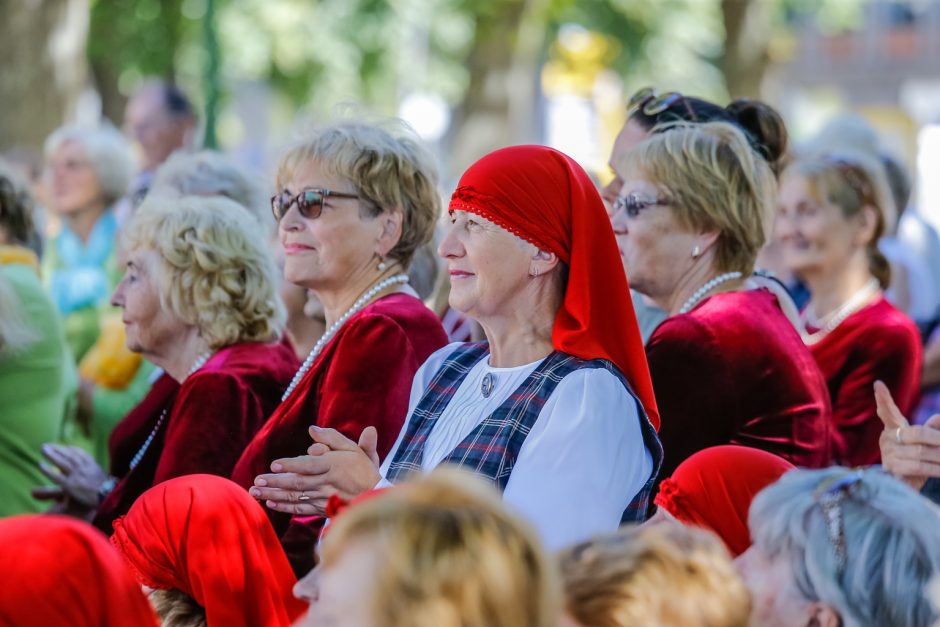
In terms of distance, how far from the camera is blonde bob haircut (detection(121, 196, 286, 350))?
14.3 ft

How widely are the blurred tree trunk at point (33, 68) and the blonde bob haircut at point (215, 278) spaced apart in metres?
7.85

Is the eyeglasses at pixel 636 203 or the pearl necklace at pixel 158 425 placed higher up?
the eyeglasses at pixel 636 203

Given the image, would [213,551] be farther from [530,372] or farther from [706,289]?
[706,289]

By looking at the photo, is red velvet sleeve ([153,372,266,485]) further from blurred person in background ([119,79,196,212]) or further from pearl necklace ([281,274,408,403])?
blurred person in background ([119,79,196,212])

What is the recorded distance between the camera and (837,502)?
→ 222 cm

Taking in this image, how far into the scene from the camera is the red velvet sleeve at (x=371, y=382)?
3.69m

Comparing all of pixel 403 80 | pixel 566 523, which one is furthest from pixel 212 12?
pixel 403 80

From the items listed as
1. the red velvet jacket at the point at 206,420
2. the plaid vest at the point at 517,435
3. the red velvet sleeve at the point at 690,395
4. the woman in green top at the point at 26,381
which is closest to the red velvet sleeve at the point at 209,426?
the red velvet jacket at the point at 206,420

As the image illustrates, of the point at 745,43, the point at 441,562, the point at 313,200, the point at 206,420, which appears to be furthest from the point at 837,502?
the point at 745,43

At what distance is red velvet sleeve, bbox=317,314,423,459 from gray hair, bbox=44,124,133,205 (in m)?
4.21

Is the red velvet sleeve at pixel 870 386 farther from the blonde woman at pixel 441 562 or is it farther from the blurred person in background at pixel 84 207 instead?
the blurred person in background at pixel 84 207

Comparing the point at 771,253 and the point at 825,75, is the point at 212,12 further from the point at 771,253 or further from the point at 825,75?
the point at 825,75

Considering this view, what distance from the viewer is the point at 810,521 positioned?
87.7 inches

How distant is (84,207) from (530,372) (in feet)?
16.3
